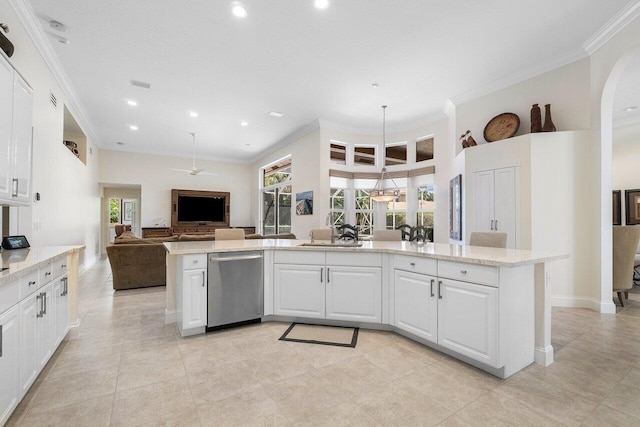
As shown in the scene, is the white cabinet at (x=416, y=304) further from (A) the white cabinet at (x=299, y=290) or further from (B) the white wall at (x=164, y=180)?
(B) the white wall at (x=164, y=180)

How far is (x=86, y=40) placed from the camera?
11.6ft

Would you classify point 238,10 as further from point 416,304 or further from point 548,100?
point 548,100

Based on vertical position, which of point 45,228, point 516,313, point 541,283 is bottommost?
point 516,313

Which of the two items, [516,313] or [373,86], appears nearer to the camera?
[516,313]

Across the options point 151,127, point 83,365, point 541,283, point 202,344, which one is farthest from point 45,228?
point 541,283

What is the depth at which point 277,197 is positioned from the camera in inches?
345

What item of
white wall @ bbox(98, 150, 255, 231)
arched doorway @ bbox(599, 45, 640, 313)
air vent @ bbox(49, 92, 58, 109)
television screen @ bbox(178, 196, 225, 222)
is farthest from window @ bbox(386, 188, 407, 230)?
air vent @ bbox(49, 92, 58, 109)

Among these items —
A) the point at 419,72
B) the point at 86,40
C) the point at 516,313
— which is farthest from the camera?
the point at 419,72

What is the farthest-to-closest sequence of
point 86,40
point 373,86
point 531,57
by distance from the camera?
point 373,86 < point 531,57 < point 86,40

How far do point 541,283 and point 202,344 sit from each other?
3.00 meters

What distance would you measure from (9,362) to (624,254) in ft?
20.2

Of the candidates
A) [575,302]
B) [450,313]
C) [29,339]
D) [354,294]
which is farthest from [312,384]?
[575,302]

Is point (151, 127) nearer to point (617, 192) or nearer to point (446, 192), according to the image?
point (446, 192)

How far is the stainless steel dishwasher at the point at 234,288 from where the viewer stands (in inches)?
117
